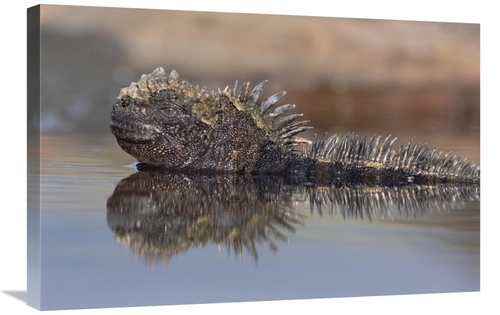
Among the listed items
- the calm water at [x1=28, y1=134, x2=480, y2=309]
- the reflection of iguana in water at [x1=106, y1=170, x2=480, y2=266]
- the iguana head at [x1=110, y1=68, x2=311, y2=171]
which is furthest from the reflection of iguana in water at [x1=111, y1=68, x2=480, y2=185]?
the calm water at [x1=28, y1=134, x2=480, y2=309]

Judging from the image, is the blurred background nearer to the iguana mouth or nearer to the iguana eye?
the iguana mouth

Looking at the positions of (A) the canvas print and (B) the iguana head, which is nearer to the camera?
(A) the canvas print

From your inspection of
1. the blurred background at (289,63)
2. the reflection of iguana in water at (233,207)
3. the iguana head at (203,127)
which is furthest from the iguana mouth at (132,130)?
the reflection of iguana in water at (233,207)

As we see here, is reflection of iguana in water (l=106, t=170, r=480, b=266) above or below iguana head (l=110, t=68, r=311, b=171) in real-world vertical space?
below

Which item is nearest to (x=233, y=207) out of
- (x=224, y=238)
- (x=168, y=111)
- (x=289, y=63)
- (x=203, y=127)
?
(x=224, y=238)

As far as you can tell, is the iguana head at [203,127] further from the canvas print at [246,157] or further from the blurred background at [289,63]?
the blurred background at [289,63]

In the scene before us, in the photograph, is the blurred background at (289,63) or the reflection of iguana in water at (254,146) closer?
the blurred background at (289,63)
